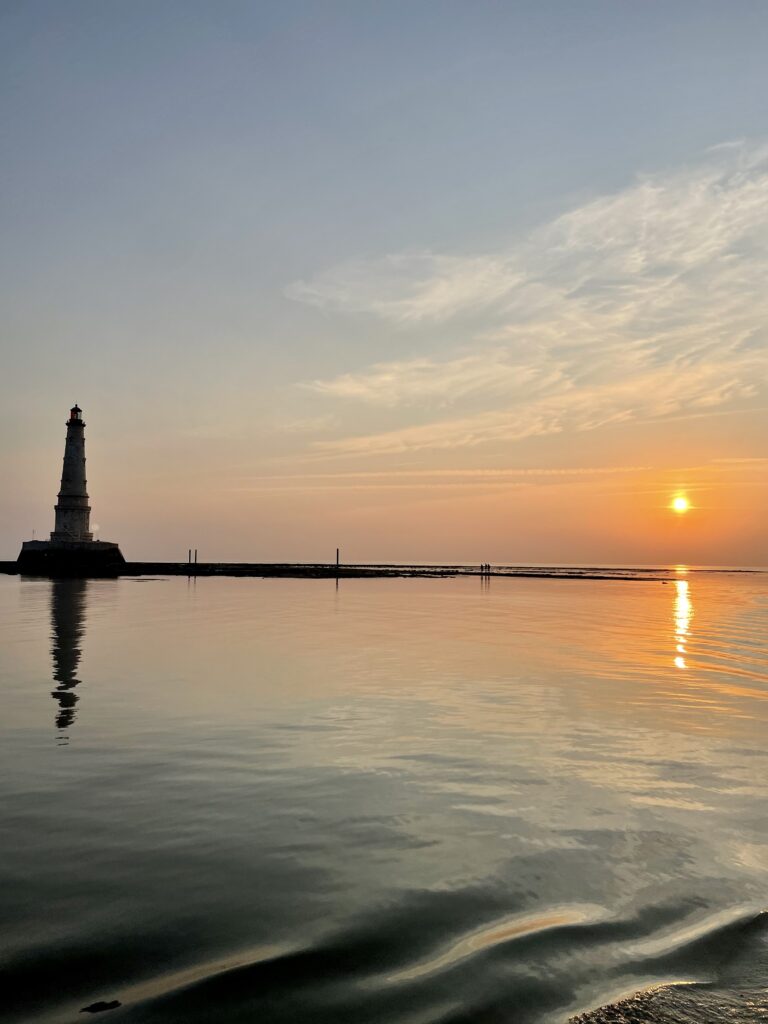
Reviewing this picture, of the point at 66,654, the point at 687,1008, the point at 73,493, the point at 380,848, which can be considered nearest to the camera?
the point at 687,1008

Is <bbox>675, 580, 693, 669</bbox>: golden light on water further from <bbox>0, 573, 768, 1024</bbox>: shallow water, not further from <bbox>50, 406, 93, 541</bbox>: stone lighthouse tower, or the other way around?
<bbox>50, 406, 93, 541</bbox>: stone lighthouse tower

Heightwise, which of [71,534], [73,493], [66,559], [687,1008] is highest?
[73,493]

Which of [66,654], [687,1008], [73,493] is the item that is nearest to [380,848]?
[687,1008]

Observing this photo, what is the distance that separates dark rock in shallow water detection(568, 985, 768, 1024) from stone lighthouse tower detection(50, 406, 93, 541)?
9435 cm

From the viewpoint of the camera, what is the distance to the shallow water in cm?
482

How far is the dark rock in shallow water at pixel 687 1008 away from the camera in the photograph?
435 centimetres

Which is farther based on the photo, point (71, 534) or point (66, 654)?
point (71, 534)

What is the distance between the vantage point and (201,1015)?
4.50m

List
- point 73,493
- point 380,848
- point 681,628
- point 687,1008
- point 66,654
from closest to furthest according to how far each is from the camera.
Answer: point 687,1008, point 380,848, point 66,654, point 681,628, point 73,493

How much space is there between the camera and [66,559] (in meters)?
92.1

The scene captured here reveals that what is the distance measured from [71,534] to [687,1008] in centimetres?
9664

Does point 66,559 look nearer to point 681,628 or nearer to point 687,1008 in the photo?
point 681,628

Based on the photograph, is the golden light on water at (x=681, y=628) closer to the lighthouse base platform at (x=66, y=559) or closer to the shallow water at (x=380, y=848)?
the shallow water at (x=380, y=848)

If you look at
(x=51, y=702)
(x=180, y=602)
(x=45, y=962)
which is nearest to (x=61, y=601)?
(x=180, y=602)
